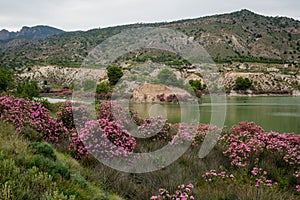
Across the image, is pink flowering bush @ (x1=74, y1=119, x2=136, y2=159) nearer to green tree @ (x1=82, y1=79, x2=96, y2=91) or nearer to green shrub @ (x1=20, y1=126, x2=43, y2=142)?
green shrub @ (x1=20, y1=126, x2=43, y2=142)

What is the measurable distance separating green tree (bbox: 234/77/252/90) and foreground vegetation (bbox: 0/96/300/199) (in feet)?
186

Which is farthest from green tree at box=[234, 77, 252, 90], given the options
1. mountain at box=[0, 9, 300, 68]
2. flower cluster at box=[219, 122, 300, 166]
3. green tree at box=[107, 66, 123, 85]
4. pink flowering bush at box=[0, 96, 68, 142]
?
pink flowering bush at box=[0, 96, 68, 142]

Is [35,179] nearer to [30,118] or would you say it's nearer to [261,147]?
[30,118]

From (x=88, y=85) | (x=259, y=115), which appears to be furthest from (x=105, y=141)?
(x=88, y=85)

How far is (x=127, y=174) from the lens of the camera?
6625mm

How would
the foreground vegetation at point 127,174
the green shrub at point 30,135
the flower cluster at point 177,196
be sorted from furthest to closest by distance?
the green shrub at point 30,135 → the flower cluster at point 177,196 → the foreground vegetation at point 127,174

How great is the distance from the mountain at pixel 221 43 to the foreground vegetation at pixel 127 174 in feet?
234

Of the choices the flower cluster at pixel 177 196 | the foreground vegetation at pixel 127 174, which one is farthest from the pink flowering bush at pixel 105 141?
the flower cluster at pixel 177 196

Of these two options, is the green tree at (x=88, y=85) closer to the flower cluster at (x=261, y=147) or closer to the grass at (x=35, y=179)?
the flower cluster at (x=261, y=147)

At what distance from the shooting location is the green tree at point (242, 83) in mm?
65875

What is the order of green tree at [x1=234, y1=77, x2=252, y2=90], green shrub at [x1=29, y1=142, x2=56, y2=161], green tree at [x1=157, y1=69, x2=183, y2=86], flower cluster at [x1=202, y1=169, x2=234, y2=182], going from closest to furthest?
green shrub at [x1=29, y1=142, x2=56, y2=161], flower cluster at [x1=202, y1=169, x2=234, y2=182], green tree at [x1=157, y1=69, x2=183, y2=86], green tree at [x1=234, y1=77, x2=252, y2=90]

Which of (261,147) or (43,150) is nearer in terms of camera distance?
(43,150)

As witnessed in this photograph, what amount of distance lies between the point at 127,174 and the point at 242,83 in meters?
63.0

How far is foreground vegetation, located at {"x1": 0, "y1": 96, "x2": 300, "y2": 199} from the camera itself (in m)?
4.35
